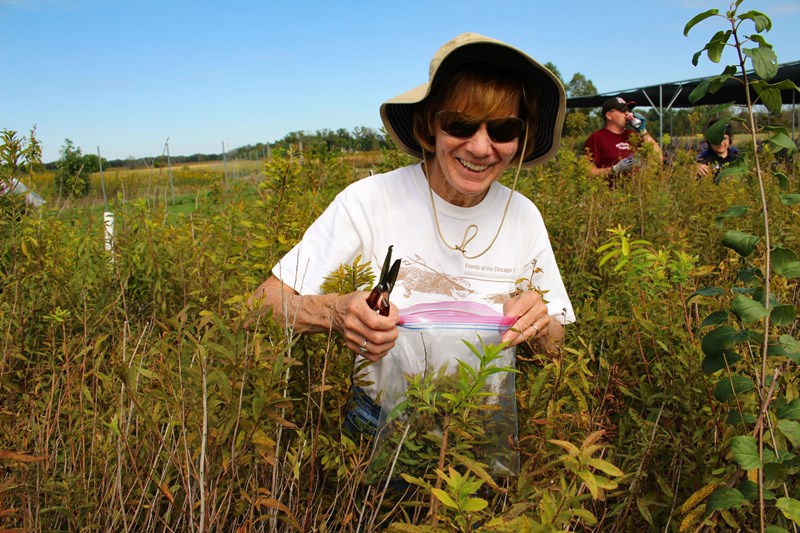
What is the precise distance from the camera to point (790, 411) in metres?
1.24

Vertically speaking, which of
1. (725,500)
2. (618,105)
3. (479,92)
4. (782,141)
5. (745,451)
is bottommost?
(725,500)

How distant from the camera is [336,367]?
163cm

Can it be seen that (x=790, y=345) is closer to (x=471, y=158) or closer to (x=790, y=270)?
(x=790, y=270)

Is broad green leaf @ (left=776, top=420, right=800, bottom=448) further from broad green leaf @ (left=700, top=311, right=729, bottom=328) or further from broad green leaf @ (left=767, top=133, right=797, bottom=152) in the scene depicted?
broad green leaf @ (left=767, top=133, right=797, bottom=152)

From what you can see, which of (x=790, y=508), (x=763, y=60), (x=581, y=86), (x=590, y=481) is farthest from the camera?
(x=581, y=86)

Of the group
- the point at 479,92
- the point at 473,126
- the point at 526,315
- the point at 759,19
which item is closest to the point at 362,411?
the point at 526,315

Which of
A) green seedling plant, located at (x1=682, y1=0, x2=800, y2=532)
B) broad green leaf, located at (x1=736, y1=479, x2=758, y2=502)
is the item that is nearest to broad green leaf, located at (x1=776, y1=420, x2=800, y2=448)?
green seedling plant, located at (x1=682, y1=0, x2=800, y2=532)

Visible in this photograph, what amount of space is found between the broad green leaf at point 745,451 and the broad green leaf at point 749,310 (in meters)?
0.24

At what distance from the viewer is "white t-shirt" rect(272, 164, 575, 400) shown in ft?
6.23

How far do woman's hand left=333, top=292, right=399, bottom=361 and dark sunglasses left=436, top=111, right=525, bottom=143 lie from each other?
73 centimetres

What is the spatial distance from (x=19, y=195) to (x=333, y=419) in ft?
5.65

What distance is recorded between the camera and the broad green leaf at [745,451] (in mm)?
1160

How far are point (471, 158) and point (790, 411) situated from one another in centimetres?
115

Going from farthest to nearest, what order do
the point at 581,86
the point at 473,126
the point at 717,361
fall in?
1. the point at 581,86
2. the point at 473,126
3. the point at 717,361
